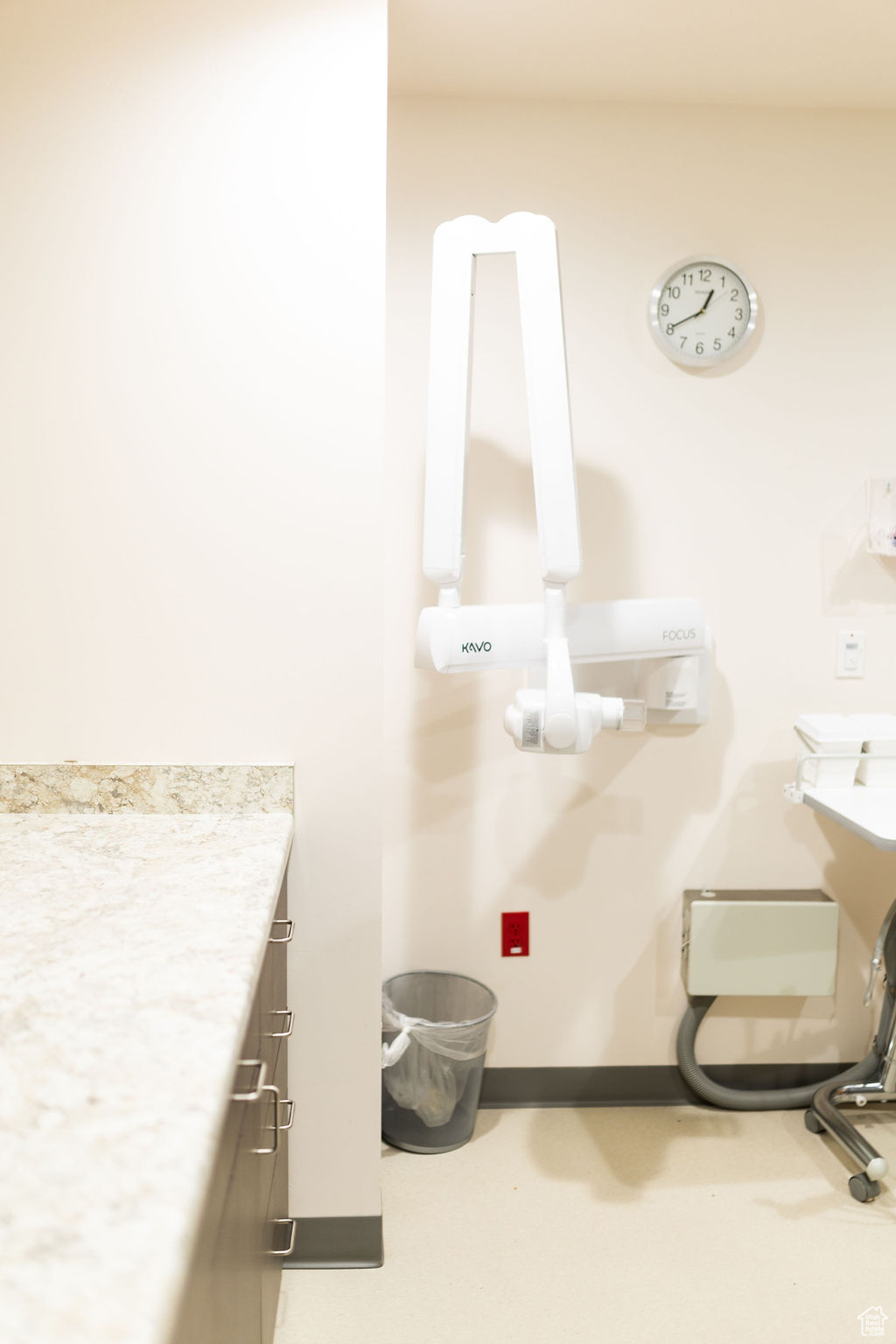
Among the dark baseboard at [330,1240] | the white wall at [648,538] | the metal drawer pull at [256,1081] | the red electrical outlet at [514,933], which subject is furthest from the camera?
the red electrical outlet at [514,933]

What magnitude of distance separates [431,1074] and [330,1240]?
0.41m

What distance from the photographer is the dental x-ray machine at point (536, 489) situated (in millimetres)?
1632

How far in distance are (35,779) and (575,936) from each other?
1345mm

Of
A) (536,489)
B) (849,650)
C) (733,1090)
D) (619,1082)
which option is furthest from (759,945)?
(536,489)

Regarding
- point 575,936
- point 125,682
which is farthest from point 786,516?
point 125,682

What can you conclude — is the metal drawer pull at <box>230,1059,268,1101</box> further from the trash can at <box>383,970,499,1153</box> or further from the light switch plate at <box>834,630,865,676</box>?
the light switch plate at <box>834,630,865,676</box>

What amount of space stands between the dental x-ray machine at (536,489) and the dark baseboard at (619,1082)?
106 cm

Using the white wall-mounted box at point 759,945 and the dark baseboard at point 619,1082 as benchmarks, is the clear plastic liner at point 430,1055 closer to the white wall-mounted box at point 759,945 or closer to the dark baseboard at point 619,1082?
the dark baseboard at point 619,1082

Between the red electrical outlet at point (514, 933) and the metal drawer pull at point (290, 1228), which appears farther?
the red electrical outlet at point (514, 933)

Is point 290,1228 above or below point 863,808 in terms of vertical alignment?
below

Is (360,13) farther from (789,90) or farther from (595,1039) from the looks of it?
(595,1039)

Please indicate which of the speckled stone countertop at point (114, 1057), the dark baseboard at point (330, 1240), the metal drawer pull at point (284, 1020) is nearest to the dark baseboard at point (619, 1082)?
the dark baseboard at point (330, 1240)

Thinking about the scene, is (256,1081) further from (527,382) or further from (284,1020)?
(527,382)

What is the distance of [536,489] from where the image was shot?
65.4 inches
